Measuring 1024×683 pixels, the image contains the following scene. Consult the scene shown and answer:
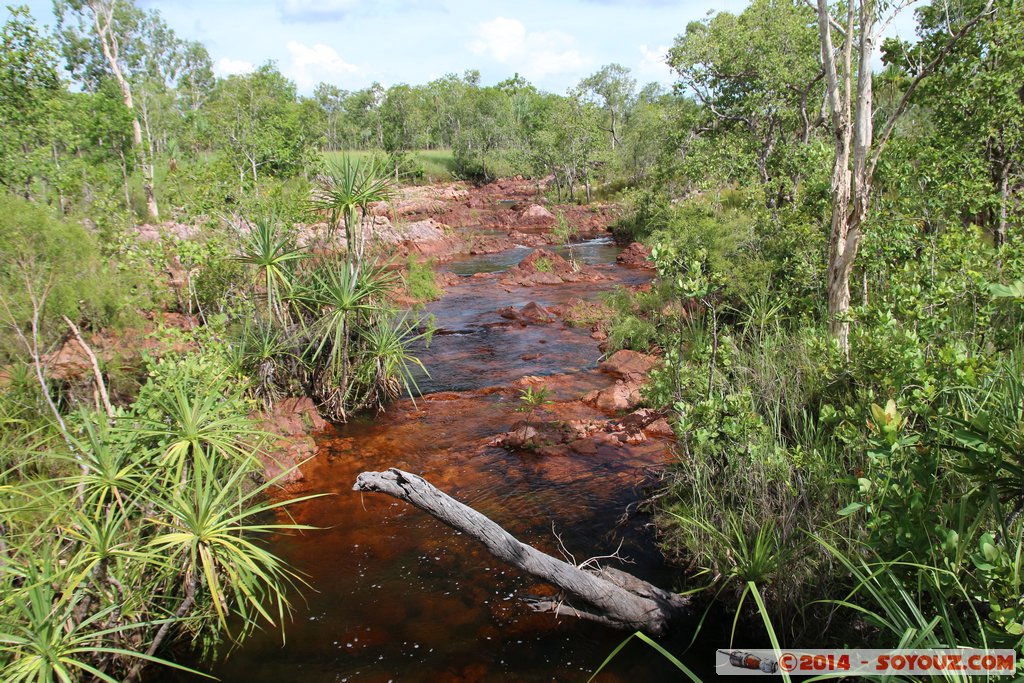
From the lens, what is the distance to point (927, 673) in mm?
2420

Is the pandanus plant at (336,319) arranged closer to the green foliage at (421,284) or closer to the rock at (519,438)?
the rock at (519,438)

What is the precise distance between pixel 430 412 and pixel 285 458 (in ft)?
7.66

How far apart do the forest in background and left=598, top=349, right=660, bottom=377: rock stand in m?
0.79

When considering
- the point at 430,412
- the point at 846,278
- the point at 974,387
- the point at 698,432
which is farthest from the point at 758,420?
the point at 430,412

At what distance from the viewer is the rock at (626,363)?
10.5 metres

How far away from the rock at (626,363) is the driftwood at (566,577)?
236 inches

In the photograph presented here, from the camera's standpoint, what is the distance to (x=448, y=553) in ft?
18.8

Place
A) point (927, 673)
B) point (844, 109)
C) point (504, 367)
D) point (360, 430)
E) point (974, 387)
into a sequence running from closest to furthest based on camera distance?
point (927, 673) → point (974, 387) → point (844, 109) → point (360, 430) → point (504, 367)

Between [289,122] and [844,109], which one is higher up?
[289,122]

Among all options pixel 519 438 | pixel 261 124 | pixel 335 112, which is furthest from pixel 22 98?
pixel 335 112

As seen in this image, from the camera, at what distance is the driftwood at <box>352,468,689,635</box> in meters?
4.28

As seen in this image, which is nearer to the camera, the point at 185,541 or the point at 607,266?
the point at 185,541

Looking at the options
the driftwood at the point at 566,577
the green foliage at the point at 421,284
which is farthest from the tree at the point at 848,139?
the green foliage at the point at 421,284

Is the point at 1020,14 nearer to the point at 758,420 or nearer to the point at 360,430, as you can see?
the point at 758,420
